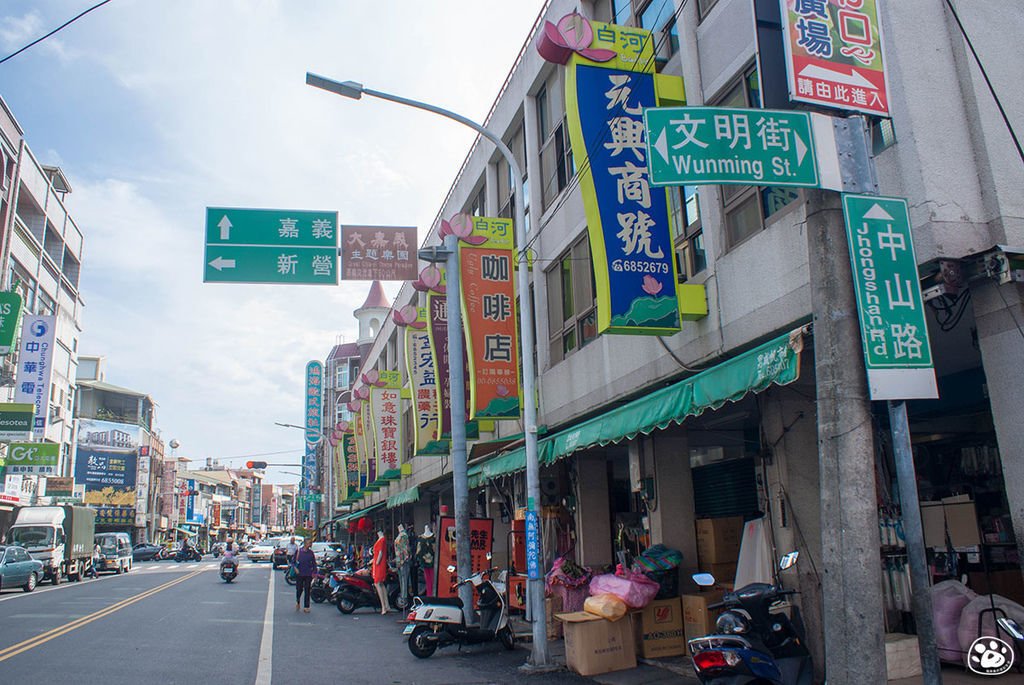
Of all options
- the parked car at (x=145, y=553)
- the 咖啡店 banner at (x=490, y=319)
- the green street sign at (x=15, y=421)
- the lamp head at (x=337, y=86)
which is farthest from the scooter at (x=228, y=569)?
the parked car at (x=145, y=553)

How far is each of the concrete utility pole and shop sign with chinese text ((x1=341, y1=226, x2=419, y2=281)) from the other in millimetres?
9590

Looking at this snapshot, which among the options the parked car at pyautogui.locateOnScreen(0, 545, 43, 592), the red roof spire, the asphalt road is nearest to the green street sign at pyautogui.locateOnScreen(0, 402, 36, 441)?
the parked car at pyautogui.locateOnScreen(0, 545, 43, 592)

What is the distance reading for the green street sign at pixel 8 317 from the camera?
94.3ft

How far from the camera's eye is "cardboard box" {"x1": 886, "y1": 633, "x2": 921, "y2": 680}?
7812mm

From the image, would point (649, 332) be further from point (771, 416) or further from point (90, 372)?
point (90, 372)

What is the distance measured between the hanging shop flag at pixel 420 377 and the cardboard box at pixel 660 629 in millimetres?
10331

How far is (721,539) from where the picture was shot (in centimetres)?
1137

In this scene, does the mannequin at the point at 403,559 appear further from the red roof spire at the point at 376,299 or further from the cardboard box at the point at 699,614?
the red roof spire at the point at 376,299

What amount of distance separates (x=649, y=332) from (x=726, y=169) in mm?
4158

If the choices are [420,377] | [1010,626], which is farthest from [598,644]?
[420,377]

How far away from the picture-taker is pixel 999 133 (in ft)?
24.9

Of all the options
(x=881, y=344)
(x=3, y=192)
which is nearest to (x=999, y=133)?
(x=881, y=344)

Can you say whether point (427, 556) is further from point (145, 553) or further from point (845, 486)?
point (145, 553)

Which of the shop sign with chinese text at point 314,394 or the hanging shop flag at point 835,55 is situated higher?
the shop sign with chinese text at point 314,394
